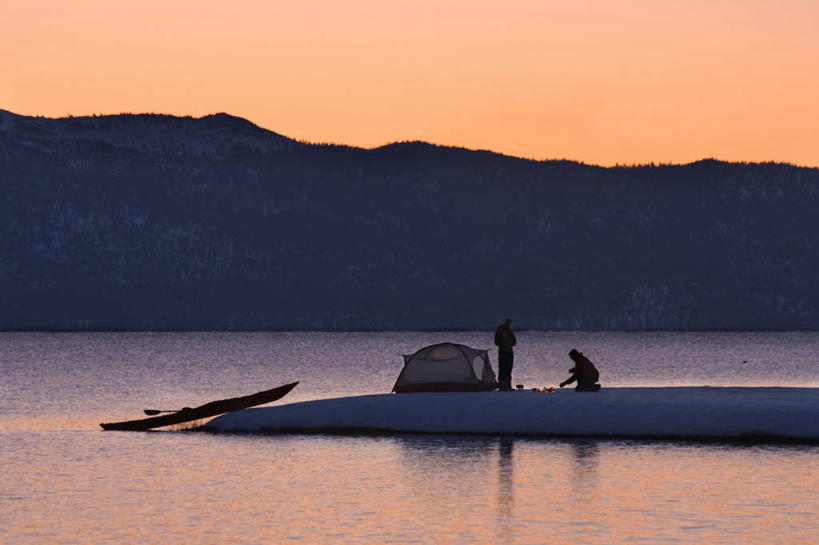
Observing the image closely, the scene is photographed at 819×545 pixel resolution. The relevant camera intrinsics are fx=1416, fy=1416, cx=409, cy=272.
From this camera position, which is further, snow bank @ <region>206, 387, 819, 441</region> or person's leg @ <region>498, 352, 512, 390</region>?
person's leg @ <region>498, 352, 512, 390</region>

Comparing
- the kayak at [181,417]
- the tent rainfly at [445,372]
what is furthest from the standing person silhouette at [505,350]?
the kayak at [181,417]

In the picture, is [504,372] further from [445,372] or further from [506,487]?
[506,487]

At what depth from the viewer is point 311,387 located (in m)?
101

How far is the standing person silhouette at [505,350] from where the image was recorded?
49.2 m

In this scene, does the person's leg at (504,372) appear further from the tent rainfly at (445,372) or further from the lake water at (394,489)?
the lake water at (394,489)

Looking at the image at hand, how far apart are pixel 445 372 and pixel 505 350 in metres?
3.20

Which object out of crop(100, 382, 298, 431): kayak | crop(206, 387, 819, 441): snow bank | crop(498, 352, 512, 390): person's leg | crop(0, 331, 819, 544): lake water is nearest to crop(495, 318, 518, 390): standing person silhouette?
crop(498, 352, 512, 390): person's leg

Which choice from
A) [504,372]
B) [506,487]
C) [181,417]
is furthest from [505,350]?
[506,487]

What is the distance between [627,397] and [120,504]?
21.0 meters

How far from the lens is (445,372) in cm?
5184

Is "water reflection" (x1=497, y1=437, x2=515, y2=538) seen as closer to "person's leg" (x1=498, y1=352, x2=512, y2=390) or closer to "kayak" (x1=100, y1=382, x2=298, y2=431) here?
"person's leg" (x1=498, y1=352, x2=512, y2=390)

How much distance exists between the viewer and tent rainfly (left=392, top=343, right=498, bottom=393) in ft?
169

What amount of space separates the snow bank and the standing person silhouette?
59.0 inches

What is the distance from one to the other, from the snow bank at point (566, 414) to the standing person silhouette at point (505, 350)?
1.50 m
